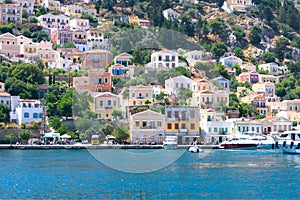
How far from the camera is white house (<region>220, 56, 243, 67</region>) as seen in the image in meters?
75.7

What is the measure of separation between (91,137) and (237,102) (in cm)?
3771

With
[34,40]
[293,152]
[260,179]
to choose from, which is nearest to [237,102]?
[293,152]

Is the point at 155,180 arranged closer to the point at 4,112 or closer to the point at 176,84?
the point at 176,84

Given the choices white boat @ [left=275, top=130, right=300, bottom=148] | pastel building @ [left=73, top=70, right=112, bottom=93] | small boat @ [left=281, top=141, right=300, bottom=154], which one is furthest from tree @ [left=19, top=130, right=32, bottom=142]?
pastel building @ [left=73, top=70, right=112, bottom=93]

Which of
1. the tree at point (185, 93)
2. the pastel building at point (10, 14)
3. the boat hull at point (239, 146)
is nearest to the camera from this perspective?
the tree at point (185, 93)

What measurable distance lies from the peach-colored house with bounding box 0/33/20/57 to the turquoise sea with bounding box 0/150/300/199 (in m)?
28.1

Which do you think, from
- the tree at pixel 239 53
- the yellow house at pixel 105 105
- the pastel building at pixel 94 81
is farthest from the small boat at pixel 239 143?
the tree at pixel 239 53

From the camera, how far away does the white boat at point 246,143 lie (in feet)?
159

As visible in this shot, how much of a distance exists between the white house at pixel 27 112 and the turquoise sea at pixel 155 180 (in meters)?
12.6

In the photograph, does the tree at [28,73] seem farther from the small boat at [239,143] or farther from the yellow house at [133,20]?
the yellow house at [133,20]

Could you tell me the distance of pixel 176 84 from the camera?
2678 cm

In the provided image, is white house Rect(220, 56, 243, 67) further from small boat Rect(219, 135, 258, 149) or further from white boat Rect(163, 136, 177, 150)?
white boat Rect(163, 136, 177, 150)

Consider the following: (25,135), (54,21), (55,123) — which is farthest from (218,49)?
(25,135)

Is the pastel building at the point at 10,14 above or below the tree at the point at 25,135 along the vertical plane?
above
